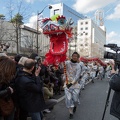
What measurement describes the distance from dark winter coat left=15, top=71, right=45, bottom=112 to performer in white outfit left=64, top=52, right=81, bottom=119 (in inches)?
89.0

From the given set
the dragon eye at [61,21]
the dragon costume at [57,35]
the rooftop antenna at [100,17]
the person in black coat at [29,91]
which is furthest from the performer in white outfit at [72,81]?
the rooftop antenna at [100,17]

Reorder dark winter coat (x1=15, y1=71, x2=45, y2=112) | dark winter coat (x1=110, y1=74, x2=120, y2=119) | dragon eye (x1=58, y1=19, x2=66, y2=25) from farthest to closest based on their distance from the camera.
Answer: dragon eye (x1=58, y1=19, x2=66, y2=25) → dark winter coat (x1=15, y1=71, x2=45, y2=112) → dark winter coat (x1=110, y1=74, x2=120, y2=119)

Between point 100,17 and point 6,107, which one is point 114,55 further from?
point 100,17

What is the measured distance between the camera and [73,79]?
6.09m

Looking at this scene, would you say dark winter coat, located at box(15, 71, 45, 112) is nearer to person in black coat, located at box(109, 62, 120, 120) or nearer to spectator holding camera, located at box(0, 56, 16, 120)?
spectator holding camera, located at box(0, 56, 16, 120)

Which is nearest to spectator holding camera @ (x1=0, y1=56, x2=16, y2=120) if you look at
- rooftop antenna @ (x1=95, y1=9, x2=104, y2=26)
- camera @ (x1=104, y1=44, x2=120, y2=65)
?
camera @ (x1=104, y1=44, x2=120, y2=65)

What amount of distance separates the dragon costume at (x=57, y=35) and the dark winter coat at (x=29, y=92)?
2.43 metres

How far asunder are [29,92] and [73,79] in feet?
8.34

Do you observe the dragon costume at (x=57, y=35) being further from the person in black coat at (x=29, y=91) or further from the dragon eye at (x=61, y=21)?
the person in black coat at (x=29, y=91)

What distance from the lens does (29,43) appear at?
35219 millimetres

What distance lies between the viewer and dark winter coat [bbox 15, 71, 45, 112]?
12.0 ft

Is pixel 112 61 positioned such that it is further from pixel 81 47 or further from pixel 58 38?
pixel 81 47

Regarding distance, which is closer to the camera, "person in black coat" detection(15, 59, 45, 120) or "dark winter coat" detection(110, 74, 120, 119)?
"dark winter coat" detection(110, 74, 120, 119)

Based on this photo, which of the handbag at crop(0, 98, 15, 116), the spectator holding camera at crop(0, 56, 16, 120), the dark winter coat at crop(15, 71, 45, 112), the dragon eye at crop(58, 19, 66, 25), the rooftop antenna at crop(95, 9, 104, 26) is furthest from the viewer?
the rooftop antenna at crop(95, 9, 104, 26)
